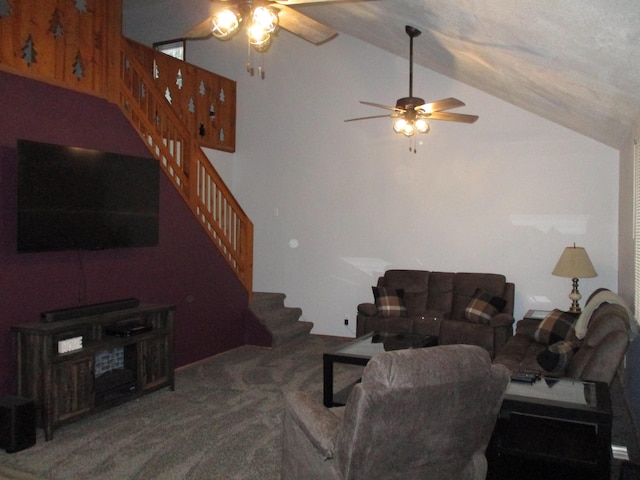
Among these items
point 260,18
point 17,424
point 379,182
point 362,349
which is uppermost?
point 260,18

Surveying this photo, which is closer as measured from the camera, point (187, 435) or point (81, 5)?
point (187, 435)

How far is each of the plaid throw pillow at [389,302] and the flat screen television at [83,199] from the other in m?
2.67

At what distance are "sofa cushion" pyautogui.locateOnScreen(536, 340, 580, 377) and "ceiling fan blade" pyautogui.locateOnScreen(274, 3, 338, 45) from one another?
2679 mm

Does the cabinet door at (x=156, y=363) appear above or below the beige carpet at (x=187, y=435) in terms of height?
above

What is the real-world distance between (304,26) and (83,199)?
84.5 inches

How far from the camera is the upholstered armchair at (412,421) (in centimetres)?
205

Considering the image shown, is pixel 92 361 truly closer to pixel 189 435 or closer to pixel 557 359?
pixel 189 435

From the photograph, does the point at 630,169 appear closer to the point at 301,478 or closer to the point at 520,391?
the point at 520,391

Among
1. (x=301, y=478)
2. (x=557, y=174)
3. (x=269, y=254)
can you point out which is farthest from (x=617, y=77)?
(x=269, y=254)

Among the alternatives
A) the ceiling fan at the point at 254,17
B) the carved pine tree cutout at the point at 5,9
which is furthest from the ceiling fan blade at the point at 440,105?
the carved pine tree cutout at the point at 5,9

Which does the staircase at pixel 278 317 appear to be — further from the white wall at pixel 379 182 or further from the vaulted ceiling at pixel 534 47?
the vaulted ceiling at pixel 534 47

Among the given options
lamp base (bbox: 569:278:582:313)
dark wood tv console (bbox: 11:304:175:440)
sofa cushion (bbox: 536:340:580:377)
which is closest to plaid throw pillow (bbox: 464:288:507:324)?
lamp base (bbox: 569:278:582:313)

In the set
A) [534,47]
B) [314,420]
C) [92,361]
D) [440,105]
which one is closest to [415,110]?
[440,105]

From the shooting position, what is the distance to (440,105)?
4625 millimetres
